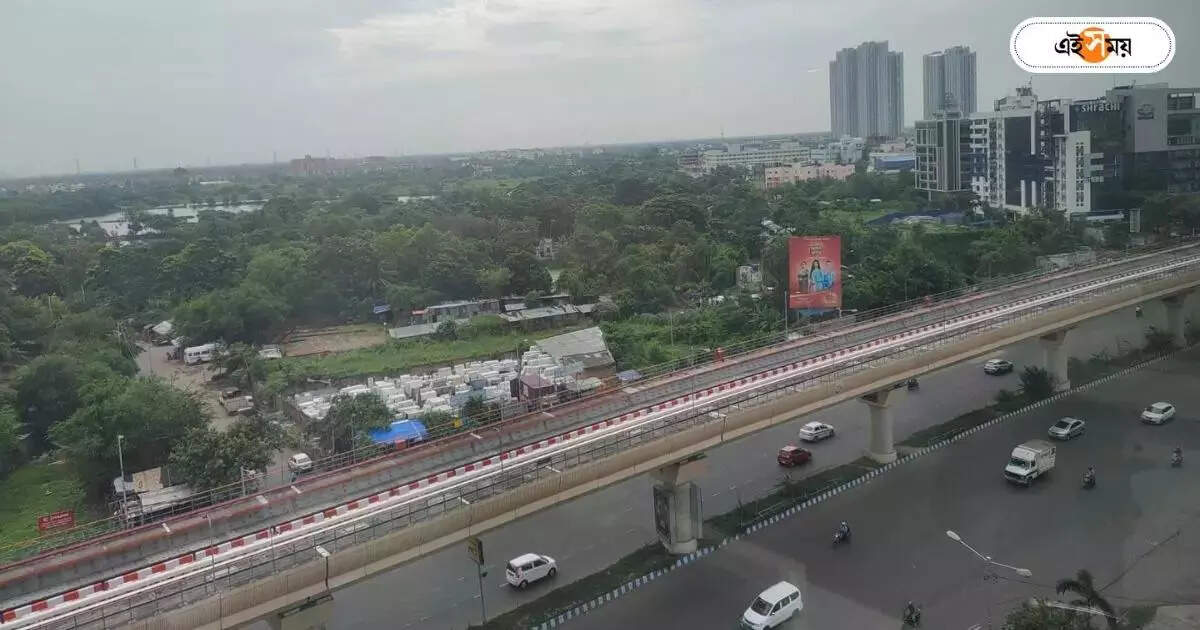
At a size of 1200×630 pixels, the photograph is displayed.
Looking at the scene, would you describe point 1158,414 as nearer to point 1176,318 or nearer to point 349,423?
point 1176,318

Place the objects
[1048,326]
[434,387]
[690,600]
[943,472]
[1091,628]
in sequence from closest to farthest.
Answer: [1091,628] < [690,600] < [943,472] < [1048,326] < [434,387]

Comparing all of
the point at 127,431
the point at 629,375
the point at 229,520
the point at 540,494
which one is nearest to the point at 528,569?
the point at 540,494

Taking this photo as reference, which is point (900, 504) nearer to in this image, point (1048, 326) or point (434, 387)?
point (1048, 326)

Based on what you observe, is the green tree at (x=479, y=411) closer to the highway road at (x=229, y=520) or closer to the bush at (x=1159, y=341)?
the highway road at (x=229, y=520)

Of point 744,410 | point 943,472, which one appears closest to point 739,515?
point 744,410

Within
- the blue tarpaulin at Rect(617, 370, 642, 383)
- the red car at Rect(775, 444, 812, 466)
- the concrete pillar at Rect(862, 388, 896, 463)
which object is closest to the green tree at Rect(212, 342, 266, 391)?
the blue tarpaulin at Rect(617, 370, 642, 383)
